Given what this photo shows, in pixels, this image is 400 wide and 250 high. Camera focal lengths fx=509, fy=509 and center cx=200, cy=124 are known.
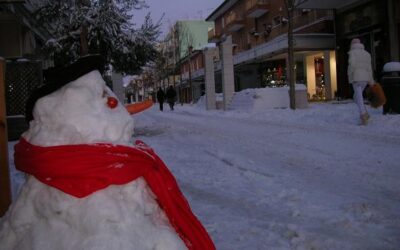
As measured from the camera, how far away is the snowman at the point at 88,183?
2.52 m

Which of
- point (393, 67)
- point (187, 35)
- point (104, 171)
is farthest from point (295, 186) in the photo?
point (187, 35)

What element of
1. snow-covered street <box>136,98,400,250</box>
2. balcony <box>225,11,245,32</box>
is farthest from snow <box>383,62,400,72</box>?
balcony <box>225,11,245,32</box>

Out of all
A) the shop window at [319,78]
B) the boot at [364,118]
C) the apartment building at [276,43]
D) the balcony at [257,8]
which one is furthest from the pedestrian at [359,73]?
the balcony at [257,8]

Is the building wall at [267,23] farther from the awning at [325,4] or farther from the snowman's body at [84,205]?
the snowman's body at [84,205]

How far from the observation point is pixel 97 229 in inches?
98.0

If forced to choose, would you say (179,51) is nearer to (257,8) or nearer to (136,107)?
(257,8)

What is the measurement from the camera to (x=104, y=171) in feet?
8.45

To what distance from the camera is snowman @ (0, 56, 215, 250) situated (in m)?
2.52

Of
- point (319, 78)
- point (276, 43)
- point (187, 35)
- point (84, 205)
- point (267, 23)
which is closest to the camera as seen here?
point (84, 205)

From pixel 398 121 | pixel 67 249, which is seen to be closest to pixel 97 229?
pixel 67 249

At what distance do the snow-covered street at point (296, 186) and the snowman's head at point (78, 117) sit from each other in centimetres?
160

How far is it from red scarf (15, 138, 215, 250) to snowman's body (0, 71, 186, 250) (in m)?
0.04

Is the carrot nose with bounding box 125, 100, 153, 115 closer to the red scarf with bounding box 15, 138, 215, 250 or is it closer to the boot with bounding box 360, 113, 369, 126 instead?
the red scarf with bounding box 15, 138, 215, 250

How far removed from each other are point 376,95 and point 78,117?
437 inches
